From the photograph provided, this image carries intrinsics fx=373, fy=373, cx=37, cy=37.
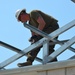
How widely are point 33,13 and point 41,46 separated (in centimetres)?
59

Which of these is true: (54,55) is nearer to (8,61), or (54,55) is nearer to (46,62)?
(46,62)

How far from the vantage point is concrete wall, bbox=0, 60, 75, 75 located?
16.0 feet

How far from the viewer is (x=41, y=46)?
5883 mm

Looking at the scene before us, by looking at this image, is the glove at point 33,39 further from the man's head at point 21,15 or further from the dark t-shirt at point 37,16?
the man's head at point 21,15

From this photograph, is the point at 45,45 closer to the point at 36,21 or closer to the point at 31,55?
the point at 31,55

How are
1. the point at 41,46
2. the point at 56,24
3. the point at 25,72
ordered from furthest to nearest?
1. the point at 56,24
2. the point at 41,46
3. the point at 25,72

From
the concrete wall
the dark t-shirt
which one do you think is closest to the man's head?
the dark t-shirt

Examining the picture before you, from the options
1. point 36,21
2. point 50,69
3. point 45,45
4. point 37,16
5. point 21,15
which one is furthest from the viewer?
point 36,21

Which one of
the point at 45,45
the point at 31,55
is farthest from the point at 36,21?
the point at 45,45

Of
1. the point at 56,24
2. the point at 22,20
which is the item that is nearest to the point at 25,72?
the point at 22,20

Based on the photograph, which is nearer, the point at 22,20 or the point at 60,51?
the point at 60,51

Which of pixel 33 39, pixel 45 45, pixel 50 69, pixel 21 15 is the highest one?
pixel 21 15

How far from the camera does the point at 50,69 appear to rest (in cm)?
511

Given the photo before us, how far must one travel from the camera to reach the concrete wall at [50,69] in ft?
16.0
